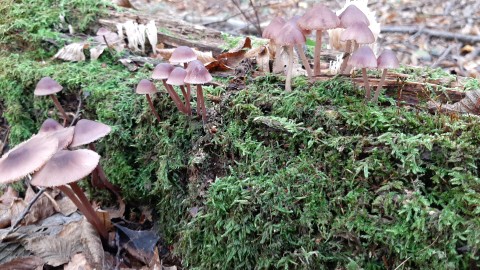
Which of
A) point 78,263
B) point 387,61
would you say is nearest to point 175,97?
point 78,263

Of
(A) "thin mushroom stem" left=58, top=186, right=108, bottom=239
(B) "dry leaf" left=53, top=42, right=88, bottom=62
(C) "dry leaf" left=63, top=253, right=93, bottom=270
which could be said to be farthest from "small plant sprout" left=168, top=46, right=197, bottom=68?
(B) "dry leaf" left=53, top=42, right=88, bottom=62

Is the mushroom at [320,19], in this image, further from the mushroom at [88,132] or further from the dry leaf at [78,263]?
the dry leaf at [78,263]

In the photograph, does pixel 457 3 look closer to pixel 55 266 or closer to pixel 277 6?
pixel 277 6

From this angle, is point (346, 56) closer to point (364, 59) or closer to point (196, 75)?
point (364, 59)

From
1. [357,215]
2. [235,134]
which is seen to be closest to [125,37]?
[235,134]

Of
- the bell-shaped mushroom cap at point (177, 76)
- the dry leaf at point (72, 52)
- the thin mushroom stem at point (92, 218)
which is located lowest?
the thin mushroom stem at point (92, 218)

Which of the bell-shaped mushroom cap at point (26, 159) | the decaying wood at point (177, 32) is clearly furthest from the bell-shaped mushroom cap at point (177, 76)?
the decaying wood at point (177, 32)
